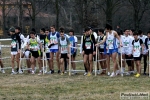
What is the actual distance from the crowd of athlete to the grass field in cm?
108

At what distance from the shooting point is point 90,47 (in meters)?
15.0

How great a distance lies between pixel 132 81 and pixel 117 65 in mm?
2037

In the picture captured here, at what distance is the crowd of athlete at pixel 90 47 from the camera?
580 inches

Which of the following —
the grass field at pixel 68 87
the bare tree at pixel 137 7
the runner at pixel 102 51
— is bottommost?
the grass field at pixel 68 87

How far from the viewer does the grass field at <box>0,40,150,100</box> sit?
33.8ft

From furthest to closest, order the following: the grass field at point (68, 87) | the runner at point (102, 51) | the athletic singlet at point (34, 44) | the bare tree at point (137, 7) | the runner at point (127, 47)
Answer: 1. the bare tree at point (137, 7)
2. the athletic singlet at point (34, 44)
3. the runner at point (102, 51)
4. the runner at point (127, 47)
5. the grass field at point (68, 87)

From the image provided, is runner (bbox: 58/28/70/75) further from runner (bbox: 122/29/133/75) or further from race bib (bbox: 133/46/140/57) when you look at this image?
race bib (bbox: 133/46/140/57)

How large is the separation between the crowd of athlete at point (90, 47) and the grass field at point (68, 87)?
3.53ft

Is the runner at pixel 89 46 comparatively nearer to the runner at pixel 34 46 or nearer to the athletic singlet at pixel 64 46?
the athletic singlet at pixel 64 46

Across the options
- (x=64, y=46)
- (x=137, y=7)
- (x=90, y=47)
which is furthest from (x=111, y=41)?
(x=137, y=7)

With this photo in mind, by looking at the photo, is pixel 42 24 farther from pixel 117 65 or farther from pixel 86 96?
pixel 86 96

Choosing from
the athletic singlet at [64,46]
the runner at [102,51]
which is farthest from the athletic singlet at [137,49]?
the athletic singlet at [64,46]

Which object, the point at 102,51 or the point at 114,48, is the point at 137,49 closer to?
the point at 114,48

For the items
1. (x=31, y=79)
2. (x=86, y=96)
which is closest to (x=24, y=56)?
(x=31, y=79)
